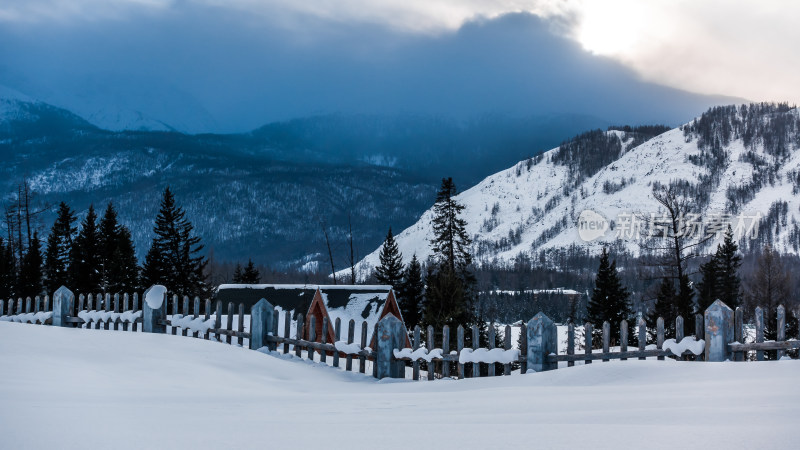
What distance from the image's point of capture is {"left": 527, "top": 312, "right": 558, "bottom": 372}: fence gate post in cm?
1112

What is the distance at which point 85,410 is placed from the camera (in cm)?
553

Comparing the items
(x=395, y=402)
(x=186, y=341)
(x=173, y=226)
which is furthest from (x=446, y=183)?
(x=395, y=402)

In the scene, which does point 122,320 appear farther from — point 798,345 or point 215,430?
point 798,345

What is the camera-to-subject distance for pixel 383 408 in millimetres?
6750

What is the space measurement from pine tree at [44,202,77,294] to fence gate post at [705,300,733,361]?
156 ft

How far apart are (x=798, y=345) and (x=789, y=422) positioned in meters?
6.22

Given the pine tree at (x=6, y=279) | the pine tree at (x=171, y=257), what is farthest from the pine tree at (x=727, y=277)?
the pine tree at (x=6, y=279)

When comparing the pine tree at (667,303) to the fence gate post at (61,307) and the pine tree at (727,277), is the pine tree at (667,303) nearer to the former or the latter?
the pine tree at (727,277)

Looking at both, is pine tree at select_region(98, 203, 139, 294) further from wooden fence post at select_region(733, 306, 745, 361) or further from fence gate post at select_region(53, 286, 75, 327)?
wooden fence post at select_region(733, 306, 745, 361)

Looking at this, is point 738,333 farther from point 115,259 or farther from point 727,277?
point 727,277

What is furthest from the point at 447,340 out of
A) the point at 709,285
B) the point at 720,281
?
the point at 720,281

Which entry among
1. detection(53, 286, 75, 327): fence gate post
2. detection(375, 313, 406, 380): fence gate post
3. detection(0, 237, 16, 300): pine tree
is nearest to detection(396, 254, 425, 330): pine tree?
detection(0, 237, 16, 300): pine tree

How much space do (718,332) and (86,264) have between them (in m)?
47.6

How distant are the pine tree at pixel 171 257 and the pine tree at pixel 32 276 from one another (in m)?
7.03
